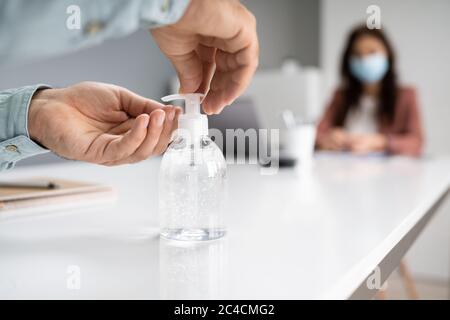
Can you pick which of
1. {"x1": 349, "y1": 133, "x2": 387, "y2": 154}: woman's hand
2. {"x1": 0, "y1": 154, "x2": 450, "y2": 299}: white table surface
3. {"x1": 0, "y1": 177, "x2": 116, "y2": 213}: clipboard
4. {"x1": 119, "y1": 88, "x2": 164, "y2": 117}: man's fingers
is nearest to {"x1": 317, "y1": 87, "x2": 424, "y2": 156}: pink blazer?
{"x1": 349, "y1": 133, "x2": 387, "y2": 154}: woman's hand

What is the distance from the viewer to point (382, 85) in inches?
114

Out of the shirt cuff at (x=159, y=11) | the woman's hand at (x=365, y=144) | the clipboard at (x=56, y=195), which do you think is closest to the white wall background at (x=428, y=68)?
the woman's hand at (x=365, y=144)

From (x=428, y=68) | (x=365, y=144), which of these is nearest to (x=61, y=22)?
(x=365, y=144)

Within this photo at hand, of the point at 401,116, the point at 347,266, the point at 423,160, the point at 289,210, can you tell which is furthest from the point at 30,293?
the point at 401,116

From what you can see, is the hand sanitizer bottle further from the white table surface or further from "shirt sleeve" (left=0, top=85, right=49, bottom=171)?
"shirt sleeve" (left=0, top=85, right=49, bottom=171)

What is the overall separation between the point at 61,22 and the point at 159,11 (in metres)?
0.08

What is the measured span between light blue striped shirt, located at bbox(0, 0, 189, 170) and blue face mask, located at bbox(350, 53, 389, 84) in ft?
8.04

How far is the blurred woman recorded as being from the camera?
277cm

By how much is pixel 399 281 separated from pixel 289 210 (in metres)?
2.37

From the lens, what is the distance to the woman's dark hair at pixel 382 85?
2.82 metres

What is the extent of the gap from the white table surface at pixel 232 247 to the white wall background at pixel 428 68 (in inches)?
79.1

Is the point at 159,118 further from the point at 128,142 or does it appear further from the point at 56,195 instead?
the point at 56,195

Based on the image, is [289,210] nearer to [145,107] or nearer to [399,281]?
[145,107]
